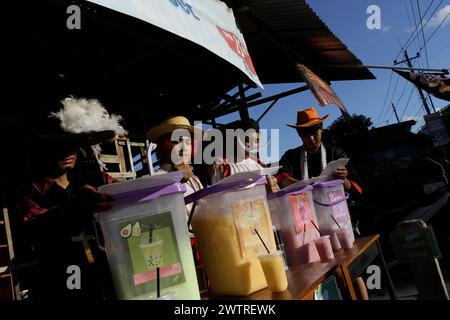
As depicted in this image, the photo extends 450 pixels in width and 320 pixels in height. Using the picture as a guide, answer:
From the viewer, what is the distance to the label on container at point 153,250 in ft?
3.53

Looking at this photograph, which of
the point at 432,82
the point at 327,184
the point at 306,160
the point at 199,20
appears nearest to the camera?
the point at 327,184

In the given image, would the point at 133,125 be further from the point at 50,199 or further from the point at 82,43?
the point at 50,199

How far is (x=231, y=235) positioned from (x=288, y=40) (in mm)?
4812

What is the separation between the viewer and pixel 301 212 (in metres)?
1.83

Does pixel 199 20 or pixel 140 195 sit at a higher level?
pixel 199 20

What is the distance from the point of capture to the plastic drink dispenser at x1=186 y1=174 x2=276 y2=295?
132 cm

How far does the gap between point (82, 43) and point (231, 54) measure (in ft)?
7.44

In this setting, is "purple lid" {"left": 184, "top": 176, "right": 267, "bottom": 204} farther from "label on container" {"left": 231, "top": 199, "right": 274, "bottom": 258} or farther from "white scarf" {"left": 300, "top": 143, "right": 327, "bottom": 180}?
"white scarf" {"left": 300, "top": 143, "right": 327, "bottom": 180}

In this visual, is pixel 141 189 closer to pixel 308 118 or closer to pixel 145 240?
pixel 145 240

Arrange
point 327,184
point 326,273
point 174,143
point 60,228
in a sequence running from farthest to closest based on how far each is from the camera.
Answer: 1. point 327,184
2. point 174,143
3. point 326,273
4. point 60,228

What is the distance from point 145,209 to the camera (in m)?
1.11

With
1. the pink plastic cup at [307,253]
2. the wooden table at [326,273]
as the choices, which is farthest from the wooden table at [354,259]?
the pink plastic cup at [307,253]

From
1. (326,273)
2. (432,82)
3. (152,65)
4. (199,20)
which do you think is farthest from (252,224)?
(432,82)
